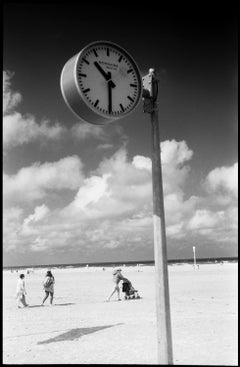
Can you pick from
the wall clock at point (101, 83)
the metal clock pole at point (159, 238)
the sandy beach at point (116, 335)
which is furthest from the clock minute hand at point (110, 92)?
the sandy beach at point (116, 335)

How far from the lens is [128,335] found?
9641mm

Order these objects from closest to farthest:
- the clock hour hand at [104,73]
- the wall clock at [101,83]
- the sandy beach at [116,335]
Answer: the wall clock at [101,83] < the clock hour hand at [104,73] < the sandy beach at [116,335]

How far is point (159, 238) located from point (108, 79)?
5.36 feet

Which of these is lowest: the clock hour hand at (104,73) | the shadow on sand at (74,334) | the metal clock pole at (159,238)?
the shadow on sand at (74,334)

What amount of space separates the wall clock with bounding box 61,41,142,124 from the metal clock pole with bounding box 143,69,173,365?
0.20m

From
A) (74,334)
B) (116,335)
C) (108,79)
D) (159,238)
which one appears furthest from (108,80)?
(74,334)

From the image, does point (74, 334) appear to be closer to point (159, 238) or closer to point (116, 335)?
point (116, 335)

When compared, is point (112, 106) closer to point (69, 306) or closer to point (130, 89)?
point (130, 89)

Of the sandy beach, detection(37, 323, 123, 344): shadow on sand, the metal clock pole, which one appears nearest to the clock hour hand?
the metal clock pole

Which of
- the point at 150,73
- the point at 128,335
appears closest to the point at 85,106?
the point at 150,73

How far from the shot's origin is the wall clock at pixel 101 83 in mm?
3887

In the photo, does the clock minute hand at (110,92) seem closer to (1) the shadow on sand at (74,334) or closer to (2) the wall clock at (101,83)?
(2) the wall clock at (101,83)

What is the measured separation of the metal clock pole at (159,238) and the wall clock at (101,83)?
0.67 feet

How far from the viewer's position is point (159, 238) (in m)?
4.20
